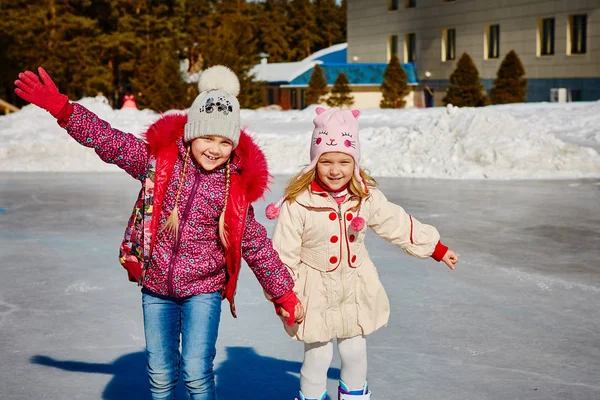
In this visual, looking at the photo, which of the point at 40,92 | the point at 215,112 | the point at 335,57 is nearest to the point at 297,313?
the point at 215,112

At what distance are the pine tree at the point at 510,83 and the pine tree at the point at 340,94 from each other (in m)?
7.77

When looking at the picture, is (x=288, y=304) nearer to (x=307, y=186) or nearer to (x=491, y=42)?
(x=307, y=186)

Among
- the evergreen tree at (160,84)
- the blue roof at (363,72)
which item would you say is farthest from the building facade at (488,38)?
the evergreen tree at (160,84)

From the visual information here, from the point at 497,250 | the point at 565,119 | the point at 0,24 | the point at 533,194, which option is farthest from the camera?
the point at 0,24

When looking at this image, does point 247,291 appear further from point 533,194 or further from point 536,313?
point 533,194

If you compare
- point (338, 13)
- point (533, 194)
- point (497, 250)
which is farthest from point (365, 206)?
point (338, 13)

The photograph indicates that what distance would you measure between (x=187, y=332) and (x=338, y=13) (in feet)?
209

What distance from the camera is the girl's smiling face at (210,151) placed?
3.14 m

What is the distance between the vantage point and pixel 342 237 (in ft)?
11.3

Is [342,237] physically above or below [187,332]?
above

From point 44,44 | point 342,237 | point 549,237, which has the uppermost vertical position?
point 44,44

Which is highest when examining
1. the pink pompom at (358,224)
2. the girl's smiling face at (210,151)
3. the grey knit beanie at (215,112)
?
the grey knit beanie at (215,112)

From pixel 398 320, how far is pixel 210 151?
2.43m

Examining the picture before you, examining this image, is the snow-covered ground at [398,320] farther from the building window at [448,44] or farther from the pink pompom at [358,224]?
the building window at [448,44]
